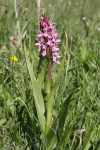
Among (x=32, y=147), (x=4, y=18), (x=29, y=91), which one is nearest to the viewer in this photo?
(x=32, y=147)

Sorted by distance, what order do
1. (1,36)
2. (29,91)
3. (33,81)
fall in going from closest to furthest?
(33,81)
(29,91)
(1,36)

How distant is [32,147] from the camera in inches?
46.9

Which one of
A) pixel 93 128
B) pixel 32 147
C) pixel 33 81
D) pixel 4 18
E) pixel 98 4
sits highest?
pixel 98 4

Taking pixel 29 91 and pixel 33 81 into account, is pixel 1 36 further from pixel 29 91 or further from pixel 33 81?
pixel 33 81

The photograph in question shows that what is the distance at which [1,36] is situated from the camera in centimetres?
251

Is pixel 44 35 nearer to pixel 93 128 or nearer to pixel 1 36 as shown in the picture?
pixel 93 128

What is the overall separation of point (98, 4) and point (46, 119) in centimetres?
453

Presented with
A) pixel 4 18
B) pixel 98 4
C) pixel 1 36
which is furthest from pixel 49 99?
pixel 98 4

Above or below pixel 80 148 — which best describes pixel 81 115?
above

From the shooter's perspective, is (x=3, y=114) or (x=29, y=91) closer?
(x=3, y=114)

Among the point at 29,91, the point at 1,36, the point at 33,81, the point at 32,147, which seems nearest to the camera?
the point at 33,81

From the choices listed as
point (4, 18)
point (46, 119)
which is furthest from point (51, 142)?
point (4, 18)

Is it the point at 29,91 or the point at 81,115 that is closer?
the point at 81,115

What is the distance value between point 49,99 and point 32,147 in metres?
0.30
